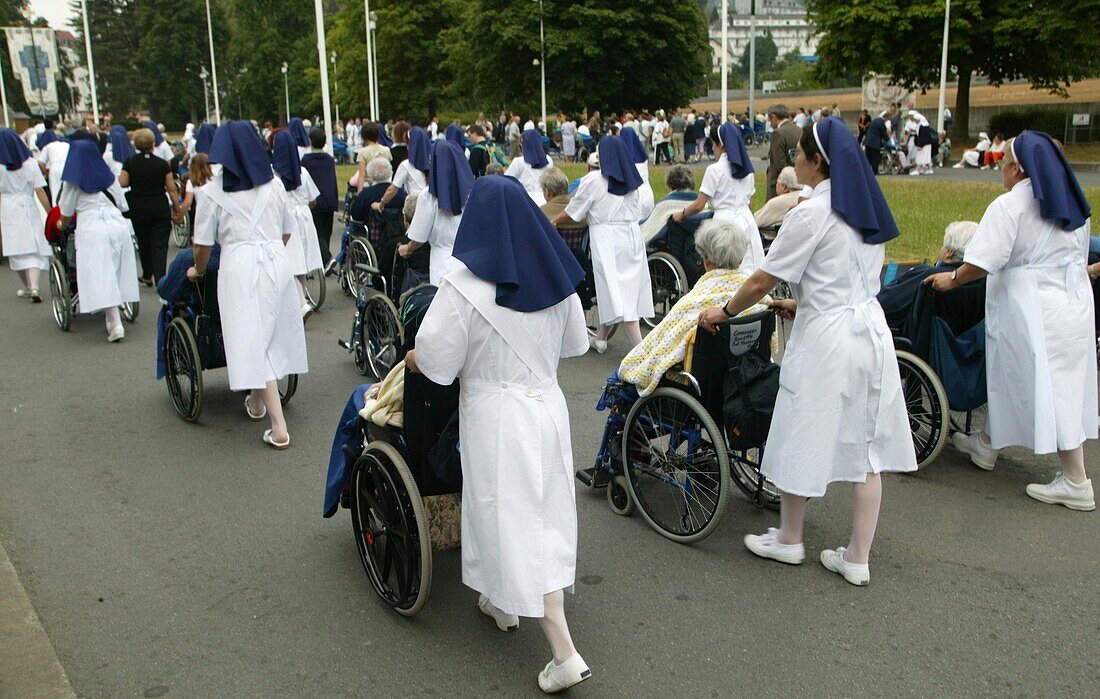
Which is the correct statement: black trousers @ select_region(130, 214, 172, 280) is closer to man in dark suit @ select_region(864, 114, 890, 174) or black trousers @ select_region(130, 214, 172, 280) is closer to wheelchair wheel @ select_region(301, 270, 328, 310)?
wheelchair wheel @ select_region(301, 270, 328, 310)

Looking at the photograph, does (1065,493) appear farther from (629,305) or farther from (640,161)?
(640,161)

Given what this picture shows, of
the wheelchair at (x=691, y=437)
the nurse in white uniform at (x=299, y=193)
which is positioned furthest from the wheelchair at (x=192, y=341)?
the wheelchair at (x=691, y=437)

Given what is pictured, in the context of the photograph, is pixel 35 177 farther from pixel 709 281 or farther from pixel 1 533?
pixel 709 281

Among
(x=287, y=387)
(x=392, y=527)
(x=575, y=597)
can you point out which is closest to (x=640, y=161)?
(x=287, y=387)

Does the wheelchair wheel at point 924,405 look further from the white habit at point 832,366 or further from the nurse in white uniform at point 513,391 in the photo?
the nurse in white uniform at point 513,391

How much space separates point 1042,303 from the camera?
5.50m

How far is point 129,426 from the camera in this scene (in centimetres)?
736

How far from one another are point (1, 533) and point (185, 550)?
1.11 m

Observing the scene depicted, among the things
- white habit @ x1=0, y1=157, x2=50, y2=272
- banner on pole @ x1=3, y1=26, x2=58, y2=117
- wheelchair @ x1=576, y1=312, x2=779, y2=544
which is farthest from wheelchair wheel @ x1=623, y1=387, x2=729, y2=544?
banner on pole @ x1=3, y1=26, x2=58, y2=117

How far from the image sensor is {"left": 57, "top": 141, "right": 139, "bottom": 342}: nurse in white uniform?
30.7 ft

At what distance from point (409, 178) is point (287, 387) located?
3.45 meters

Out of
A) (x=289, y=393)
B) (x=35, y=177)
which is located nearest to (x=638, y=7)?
(x=35, y=177)

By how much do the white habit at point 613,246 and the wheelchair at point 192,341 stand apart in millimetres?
3226

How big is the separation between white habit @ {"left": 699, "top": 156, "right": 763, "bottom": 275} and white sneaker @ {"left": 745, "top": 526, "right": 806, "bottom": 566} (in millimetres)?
4656
